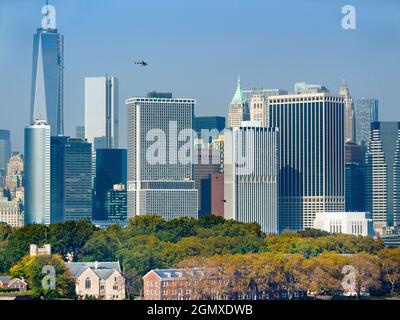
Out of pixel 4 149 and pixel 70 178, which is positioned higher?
pixel 4 149

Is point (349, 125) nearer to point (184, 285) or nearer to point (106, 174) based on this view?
point (106, 174)

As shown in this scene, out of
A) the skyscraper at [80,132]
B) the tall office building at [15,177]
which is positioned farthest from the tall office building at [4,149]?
the skyscraper at [80,132]

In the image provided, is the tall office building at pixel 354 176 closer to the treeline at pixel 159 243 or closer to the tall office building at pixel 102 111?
the tall office building at pixel 102 111

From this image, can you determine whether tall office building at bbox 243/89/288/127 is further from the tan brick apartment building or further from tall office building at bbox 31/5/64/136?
the tan brick apartment building

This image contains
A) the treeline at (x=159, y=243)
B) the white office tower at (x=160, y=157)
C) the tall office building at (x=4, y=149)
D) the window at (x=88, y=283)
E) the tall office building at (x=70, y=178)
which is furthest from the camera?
the tall office building at (x=70, y=178)

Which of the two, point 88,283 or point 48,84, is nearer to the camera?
point 88,283

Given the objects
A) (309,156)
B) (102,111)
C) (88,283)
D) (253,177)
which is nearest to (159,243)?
(88,283)
